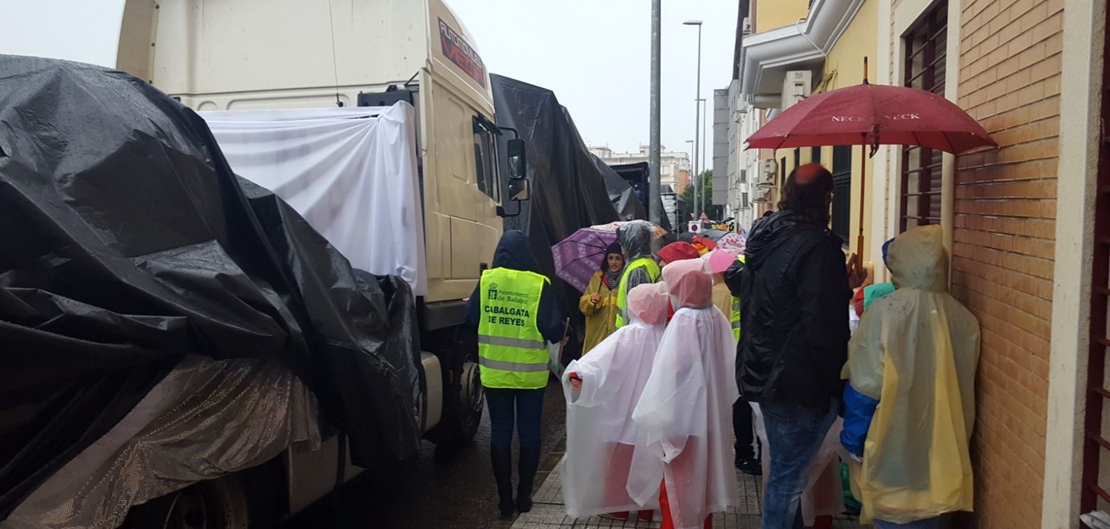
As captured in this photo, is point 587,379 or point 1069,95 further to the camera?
point 587,379

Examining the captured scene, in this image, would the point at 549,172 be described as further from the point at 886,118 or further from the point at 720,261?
the point at 886,118

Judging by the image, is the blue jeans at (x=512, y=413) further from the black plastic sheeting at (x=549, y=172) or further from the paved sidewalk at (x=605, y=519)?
the black plastic sheeting at (x=549, y=172)

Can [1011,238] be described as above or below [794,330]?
above

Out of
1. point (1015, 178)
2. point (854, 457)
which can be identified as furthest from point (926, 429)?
point (1015, 178)

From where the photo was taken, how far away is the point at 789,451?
3.76 m

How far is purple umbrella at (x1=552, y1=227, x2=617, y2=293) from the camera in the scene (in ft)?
28.0

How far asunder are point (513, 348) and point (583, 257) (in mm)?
3585

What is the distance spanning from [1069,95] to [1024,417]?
114cm

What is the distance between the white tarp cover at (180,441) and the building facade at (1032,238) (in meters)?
2.82

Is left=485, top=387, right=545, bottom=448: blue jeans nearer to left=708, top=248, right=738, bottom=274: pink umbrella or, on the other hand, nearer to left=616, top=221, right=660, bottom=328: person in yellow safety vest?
left=616, top=221, right=660, bottom=328: person in yellow safety vest

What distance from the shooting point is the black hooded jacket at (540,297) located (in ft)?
16.7

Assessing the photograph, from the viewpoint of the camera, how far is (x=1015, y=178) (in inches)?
130

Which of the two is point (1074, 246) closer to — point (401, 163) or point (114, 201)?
point (114, 201)

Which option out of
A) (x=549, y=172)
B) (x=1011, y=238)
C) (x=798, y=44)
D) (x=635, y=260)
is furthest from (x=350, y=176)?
(x=798, y=44)
